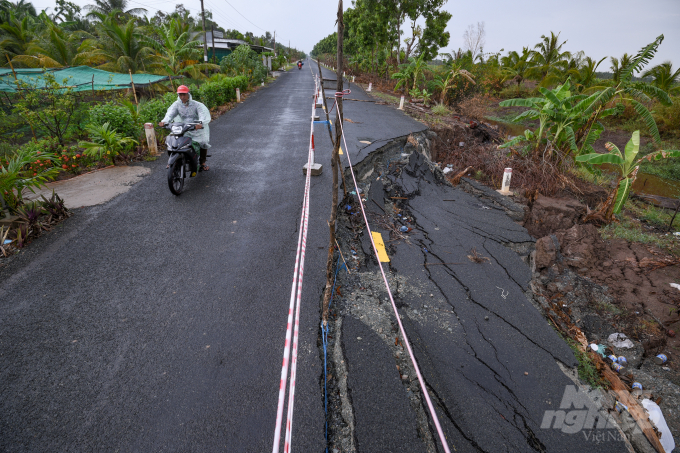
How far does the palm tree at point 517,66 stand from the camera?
25248 mm

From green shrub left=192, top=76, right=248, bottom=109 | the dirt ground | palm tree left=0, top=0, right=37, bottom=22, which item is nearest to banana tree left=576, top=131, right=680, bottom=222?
the dirt ground

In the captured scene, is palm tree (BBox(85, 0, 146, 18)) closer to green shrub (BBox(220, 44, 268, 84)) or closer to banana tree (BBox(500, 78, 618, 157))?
green shrub (BBox(220, 44, 268, 84))

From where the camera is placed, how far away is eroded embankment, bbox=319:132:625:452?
247 centimetres

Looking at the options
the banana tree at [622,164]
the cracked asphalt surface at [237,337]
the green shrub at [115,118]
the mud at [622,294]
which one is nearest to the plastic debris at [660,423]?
the mud at [622,294]

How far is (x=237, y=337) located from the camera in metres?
3.00

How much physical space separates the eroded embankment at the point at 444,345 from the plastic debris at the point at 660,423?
440mm

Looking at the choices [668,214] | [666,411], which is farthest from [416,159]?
[666,411]

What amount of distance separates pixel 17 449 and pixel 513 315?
4743 mm

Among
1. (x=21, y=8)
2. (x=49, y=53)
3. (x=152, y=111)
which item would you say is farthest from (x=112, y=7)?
(x=152, y=111)

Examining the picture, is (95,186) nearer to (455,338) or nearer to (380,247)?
(380,247)

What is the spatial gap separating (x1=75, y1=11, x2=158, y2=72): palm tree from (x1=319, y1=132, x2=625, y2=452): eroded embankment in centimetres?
2073

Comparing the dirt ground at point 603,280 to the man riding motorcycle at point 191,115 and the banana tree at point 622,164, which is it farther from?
the man riding motorcycle at point 191,115

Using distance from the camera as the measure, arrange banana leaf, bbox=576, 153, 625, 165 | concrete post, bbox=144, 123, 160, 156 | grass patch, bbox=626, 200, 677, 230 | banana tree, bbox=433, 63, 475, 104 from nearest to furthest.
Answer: banana leaf, bbox=576, 153, 625, 165
grass patch, bbox=626, 200, 677, 230
concrete post, bbox=144, 123, 160, 156
banana tree, bbox=433, 63, 475, 104

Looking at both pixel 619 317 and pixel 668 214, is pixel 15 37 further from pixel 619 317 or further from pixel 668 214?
pixel 668 214
